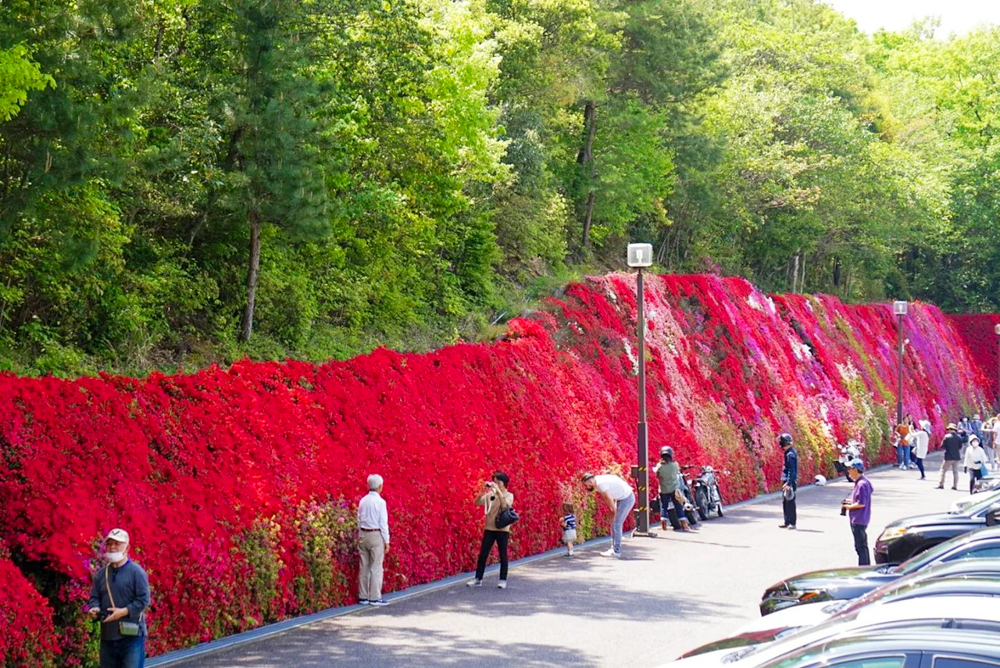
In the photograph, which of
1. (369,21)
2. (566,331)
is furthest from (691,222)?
(369,21)

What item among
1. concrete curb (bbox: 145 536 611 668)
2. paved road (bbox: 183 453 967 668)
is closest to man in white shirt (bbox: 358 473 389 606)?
concrete curb (bbox: 145 536 611 668)

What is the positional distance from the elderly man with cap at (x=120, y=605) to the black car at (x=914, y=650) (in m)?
6.34

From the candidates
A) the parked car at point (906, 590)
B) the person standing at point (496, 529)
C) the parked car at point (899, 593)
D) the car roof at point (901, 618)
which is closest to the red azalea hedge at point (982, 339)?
the person standing at point (496, 529)

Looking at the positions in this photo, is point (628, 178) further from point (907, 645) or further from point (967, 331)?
point (967, 331)

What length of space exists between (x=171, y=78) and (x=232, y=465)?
27.6 feet

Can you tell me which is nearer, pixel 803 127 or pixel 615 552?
pixel 615 552

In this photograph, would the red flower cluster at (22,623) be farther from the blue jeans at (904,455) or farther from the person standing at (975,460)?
the blue jeans at (904,455)

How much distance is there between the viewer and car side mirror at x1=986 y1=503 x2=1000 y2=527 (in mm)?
15508

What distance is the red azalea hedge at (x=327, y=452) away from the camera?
12.2 metres

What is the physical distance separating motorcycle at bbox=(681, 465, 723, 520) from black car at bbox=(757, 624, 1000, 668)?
19037mm

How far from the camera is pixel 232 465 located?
14.6 meters

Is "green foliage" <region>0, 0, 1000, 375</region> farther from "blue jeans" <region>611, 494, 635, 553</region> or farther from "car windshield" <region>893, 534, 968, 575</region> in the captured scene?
"car windshield" <region>893, 534, 968, 575</region>

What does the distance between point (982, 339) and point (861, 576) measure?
58.9 metres

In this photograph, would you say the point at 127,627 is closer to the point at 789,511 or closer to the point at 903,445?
the point at 789,511
